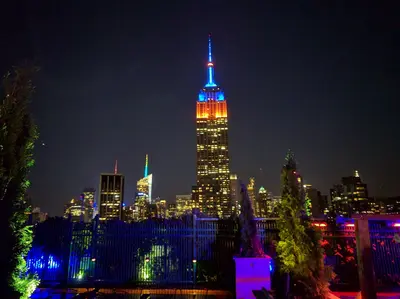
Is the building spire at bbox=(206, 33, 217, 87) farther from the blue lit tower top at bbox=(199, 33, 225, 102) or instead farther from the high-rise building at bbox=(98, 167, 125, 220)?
the high-rise building at bbox=(98, 167, 125, 220)

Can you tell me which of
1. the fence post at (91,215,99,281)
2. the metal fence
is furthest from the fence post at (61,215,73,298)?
the fence post at (91,215,99,281)

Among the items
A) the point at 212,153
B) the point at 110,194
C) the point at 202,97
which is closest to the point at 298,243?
the point at 110,194

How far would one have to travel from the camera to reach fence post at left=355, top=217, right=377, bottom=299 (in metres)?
7.83

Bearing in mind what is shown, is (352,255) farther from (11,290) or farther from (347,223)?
(11,290)

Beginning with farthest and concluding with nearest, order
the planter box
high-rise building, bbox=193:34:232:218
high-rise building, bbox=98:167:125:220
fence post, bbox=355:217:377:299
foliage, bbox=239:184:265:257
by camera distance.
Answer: high-rise building, bbox=193:34:232:218 < high-rise building, bbox=98:167:125:220 < foliage, bbox=239:184:265:257 < the planter box < fence post, bbox=355:217:377:299

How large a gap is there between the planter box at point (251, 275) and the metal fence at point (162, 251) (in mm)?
2120

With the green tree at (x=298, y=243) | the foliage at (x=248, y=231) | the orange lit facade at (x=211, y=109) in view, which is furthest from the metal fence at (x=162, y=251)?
the orange lit facade at (x=211, y=109)

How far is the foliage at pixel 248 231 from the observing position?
930cm

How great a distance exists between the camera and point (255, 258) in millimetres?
8945

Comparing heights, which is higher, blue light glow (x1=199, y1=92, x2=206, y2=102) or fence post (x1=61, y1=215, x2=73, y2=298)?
blue light glow (x1=199, y1=92, x2=206, y2=102)

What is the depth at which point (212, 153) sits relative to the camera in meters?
180

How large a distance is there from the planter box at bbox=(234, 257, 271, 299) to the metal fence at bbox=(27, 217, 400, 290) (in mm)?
2120

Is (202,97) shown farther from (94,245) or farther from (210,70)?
(94,245)

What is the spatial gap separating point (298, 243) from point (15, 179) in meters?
7.46
